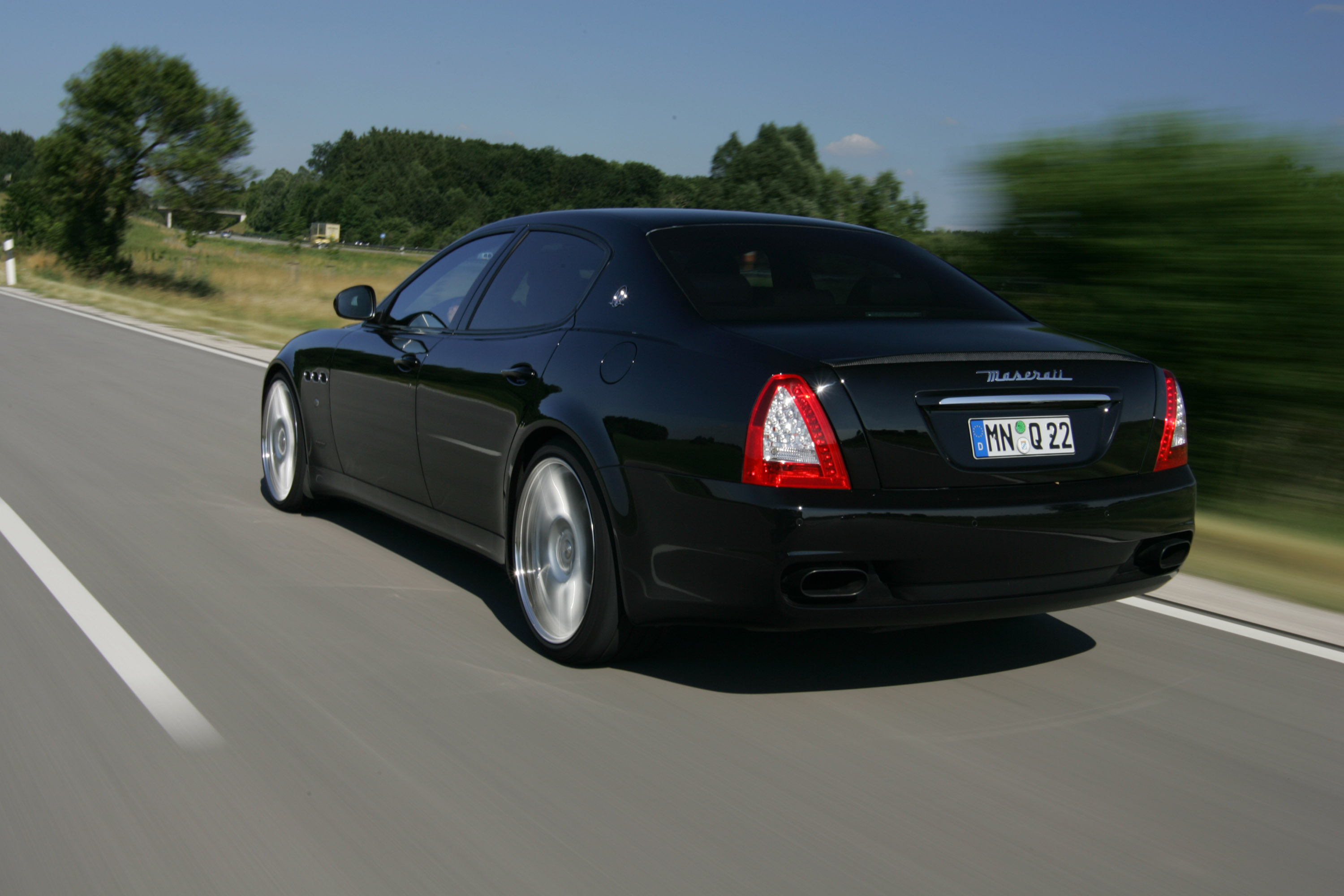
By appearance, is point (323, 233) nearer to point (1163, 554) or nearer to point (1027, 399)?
point (1163, 554)

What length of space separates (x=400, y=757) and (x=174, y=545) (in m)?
2.99

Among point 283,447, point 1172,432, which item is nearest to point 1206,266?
point 1172,432

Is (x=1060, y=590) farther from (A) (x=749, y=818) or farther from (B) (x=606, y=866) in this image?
(B) (x=606, y=866)

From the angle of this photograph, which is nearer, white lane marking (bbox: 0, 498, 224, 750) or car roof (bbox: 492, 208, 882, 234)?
white lane marking (bbox: 0, 498, 224, 750)

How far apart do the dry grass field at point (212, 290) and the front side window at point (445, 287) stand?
10.7 metres

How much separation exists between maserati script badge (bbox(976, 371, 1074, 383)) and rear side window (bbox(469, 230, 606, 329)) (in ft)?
4.80

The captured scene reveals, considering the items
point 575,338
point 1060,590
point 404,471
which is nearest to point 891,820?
point 1060,590

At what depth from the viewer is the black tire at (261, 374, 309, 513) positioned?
6688 mm

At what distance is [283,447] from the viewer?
697 centimetres

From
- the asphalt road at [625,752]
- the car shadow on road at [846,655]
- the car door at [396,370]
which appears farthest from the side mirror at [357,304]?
the car shadow on road at [846,655]

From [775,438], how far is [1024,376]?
0.79 metres

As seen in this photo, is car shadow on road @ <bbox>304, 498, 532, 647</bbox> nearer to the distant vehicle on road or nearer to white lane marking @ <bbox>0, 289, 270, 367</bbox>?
white lane marking @ <bbox>0, 289, 270, 367</bbox>

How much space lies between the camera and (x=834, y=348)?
387cm

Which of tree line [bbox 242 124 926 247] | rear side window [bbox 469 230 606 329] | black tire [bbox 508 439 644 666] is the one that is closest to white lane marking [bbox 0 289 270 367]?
rear side window [bbox 469 230 606 329]
